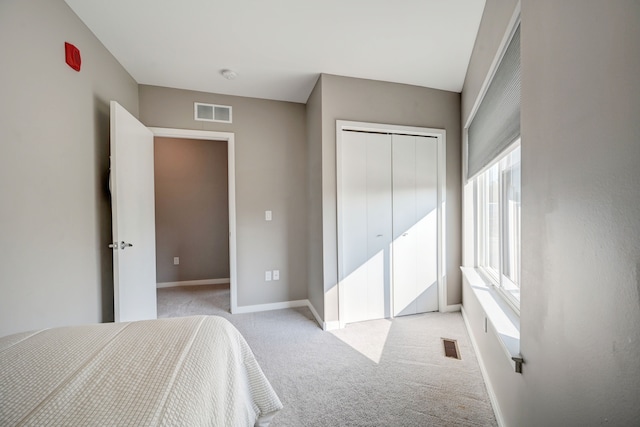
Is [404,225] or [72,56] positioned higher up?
[72,56]

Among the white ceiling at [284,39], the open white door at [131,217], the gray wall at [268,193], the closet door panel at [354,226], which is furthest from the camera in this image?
the gray wall at [268,193]

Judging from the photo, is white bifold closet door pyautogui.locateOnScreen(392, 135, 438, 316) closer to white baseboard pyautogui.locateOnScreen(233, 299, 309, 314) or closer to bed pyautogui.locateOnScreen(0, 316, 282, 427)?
white baseboard pyautogui.locateOnScreen(233, 299, 309, 314)

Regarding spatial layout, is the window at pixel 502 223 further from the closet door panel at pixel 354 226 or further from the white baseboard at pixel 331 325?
the white baseboard at pixel 331 325

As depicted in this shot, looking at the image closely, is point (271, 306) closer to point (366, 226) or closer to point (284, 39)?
point (366, 226)

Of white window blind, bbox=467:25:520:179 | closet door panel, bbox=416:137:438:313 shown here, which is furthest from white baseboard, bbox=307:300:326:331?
white window blind, bbox=467:25:520:179

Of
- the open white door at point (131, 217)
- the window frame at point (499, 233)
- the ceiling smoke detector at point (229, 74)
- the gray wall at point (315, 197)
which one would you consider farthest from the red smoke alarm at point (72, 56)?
the window frame at point (499, 233)

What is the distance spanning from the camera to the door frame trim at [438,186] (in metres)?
2.43

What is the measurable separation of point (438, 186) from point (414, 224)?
1.65 ft

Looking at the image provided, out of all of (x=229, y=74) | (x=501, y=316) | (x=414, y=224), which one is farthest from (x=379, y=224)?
(x=229, y=74)

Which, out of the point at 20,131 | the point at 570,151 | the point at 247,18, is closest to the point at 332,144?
the point at 247,18

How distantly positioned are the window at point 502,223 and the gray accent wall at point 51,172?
251 cm

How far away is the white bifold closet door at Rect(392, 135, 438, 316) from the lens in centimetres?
263

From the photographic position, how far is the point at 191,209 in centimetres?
406

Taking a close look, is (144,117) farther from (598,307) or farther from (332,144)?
(598,307)
